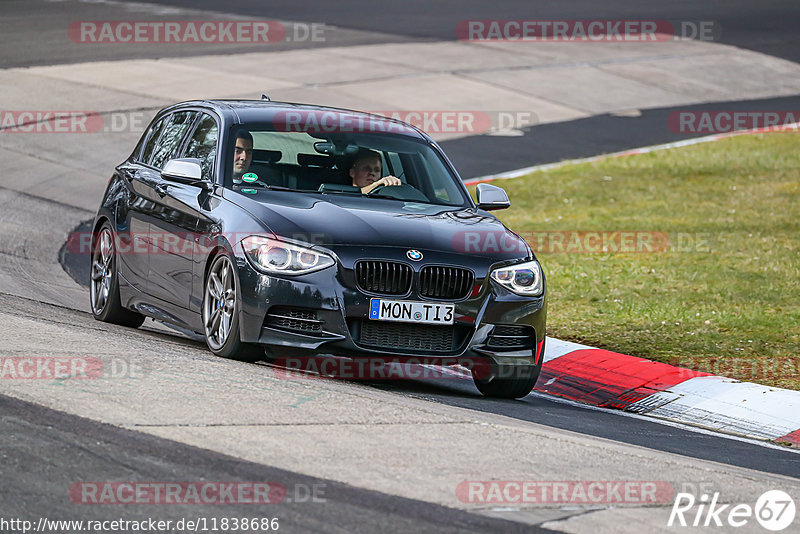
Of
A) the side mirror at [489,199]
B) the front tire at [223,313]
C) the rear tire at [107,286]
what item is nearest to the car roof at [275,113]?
the side mirror at [489,199]

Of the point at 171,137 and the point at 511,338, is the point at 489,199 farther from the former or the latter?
the point at 171,137

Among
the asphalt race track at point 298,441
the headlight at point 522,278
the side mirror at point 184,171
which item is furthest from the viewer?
the side mirror at point 184,171

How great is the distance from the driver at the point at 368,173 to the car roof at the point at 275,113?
389 millimetres

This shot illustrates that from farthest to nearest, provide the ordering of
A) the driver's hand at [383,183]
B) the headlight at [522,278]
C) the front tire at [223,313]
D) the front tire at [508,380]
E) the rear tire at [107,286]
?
the rear tire at [107,286], the driver's hand at [383,183], the front tire at [508,380], the headlight at [522,278], the front tire at [223,313]

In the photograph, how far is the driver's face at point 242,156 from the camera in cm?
905

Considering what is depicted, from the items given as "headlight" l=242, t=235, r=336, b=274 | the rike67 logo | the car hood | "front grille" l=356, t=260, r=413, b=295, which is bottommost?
the rike67 logo

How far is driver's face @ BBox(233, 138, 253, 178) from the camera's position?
9.05 metres

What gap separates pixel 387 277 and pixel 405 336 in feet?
1.22

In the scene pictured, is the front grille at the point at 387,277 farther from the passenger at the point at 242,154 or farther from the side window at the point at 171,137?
the side window at the point at 171,137

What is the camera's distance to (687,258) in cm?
1458

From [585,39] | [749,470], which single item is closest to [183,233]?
[749,470]

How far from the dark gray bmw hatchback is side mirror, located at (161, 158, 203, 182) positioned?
0.01 m

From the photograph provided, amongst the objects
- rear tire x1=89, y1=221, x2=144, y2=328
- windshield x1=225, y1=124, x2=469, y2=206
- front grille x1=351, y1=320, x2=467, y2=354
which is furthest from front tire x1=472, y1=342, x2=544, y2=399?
rear tire x1=89, y1=221, x2=144, y2=328

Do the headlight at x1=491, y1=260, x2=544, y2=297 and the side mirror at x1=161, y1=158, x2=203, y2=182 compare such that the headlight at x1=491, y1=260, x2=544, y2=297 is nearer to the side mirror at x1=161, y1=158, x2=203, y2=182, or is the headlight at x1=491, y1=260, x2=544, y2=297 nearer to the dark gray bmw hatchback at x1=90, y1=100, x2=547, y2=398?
the dark gray bmw hatchback at x1=90, y1=100, x2=547, y2=398
